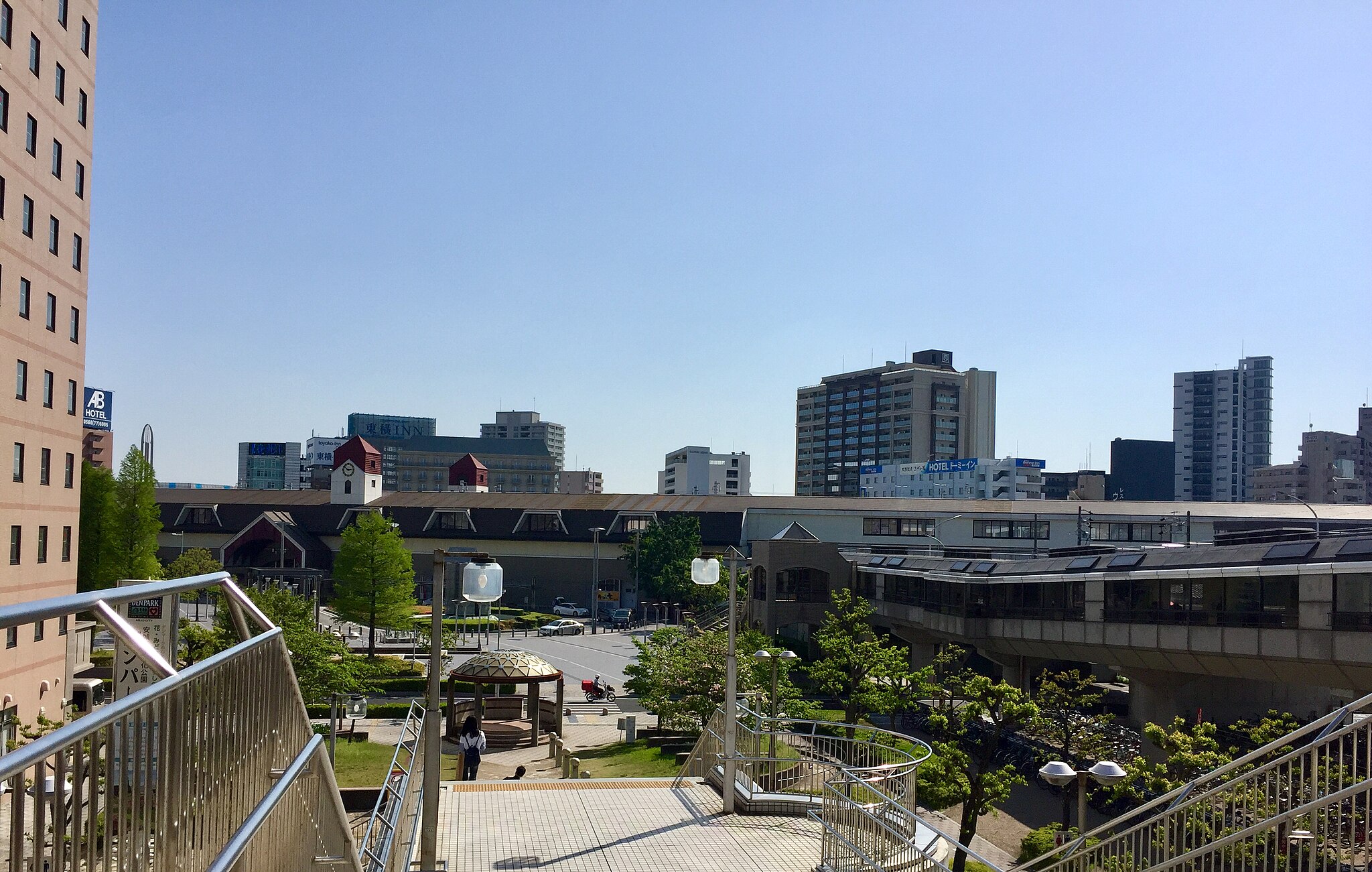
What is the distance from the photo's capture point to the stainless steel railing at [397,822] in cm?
1058

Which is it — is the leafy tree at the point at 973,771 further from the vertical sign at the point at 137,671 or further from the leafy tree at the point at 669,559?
the leafy tree at the point at 669,559

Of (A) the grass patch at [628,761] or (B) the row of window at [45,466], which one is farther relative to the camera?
(B) the row of window at [45,466]

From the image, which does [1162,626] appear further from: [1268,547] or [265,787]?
[265,787]

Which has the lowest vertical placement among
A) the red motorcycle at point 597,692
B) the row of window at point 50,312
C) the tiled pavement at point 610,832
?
the red motorcycle at point 597,692

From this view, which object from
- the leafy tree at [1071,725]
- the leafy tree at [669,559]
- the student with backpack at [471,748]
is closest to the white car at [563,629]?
the leafy tree at [669,559]

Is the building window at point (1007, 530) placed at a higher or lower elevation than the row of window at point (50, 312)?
lower

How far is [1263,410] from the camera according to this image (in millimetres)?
177125

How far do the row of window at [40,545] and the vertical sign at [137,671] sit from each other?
28.5 m

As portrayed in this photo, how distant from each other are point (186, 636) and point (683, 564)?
51.8 m

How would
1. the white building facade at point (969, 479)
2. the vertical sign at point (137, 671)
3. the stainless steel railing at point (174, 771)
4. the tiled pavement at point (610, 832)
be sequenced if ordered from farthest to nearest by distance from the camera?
the white building facade at point (969, 479) < the tiled pavement at point (610, 832) < the vertical sign at point (137, 671) < the stainless steel railing at point (174, 771)

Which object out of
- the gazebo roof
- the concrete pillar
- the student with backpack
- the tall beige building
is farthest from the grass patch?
the tall beige building

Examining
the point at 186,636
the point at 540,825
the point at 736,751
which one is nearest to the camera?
the point at 540,825

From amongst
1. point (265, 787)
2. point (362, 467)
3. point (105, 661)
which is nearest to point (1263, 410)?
point (362, 467)

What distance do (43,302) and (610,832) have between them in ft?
81.1
